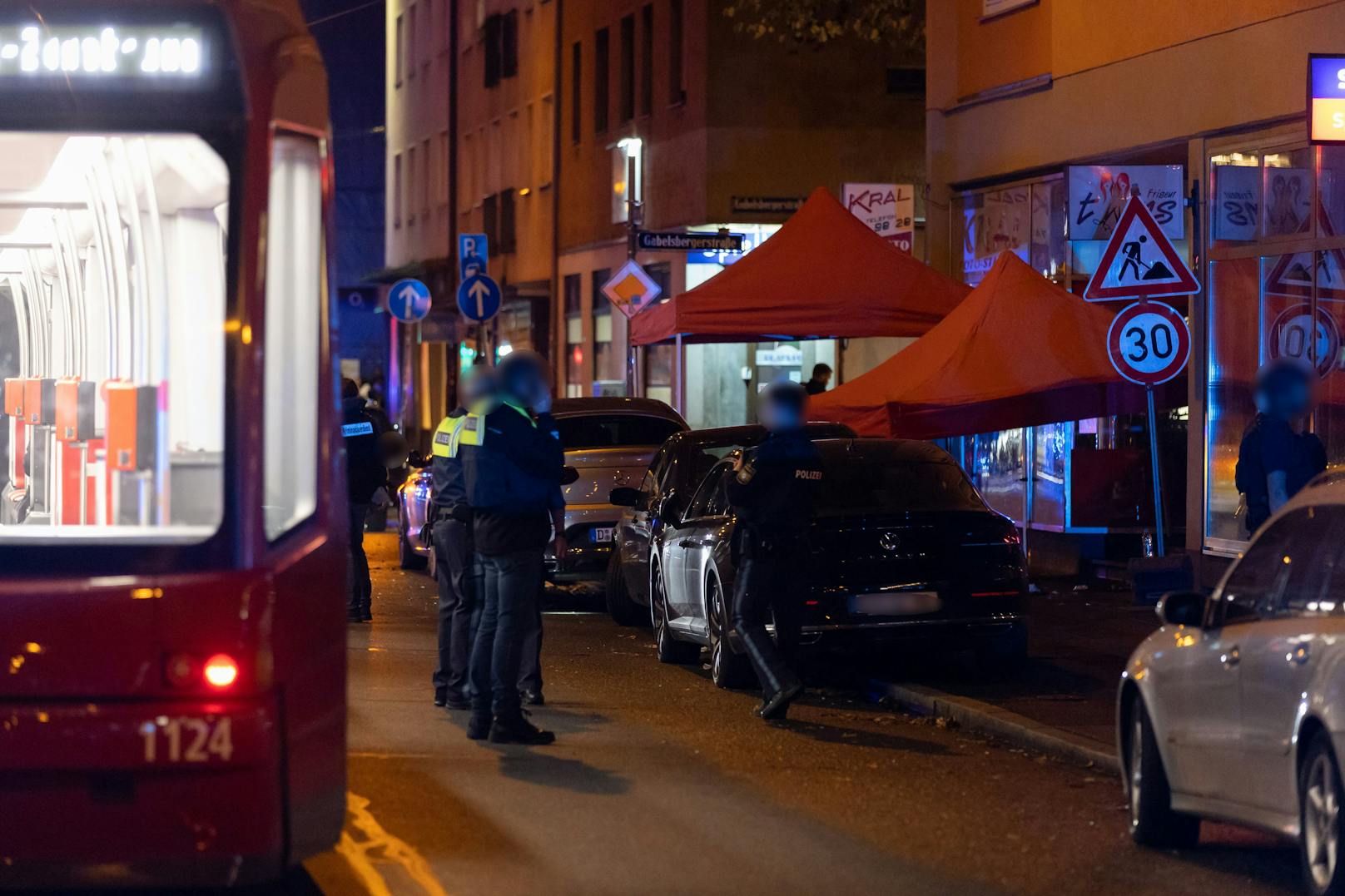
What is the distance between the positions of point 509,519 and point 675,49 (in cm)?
2615

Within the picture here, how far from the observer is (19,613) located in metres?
6.18

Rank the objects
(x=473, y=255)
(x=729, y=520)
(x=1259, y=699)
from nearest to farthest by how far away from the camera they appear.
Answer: (x=1259, y=699), (x=729, y=520), (x=473, y=255)

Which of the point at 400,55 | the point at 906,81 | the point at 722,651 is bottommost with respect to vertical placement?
the point at 722,651

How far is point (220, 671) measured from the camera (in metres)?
6.19

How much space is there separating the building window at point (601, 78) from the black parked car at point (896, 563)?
26.7m

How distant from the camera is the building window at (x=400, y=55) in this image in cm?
6166

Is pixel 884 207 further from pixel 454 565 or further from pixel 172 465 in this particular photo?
pixel 172 465

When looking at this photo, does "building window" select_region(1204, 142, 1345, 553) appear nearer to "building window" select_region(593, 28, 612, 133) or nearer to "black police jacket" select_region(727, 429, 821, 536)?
"black police jacket" select_region(727, 429, 821, 536)

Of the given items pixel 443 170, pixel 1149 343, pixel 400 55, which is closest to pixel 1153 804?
pixel 1149 343

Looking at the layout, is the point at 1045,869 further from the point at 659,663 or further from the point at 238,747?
the point at 659,663

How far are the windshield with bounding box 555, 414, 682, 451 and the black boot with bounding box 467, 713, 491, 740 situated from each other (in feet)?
26.8

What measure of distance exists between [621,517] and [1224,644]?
10445 millimetres

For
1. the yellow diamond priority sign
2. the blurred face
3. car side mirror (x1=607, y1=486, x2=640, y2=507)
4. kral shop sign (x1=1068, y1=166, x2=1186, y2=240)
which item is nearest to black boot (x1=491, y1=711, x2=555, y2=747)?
the blurred face

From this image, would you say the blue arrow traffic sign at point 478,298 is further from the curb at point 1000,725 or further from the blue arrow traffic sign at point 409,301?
the curb at point 1000,725
